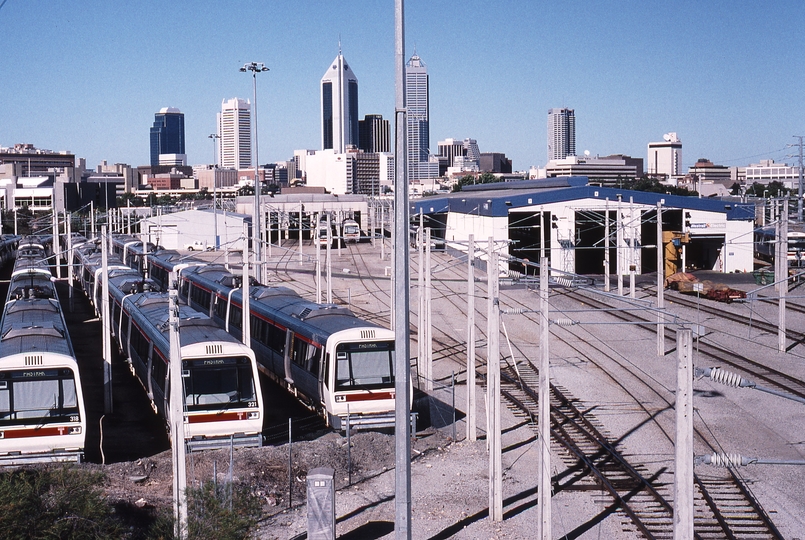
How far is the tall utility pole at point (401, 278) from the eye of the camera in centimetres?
905

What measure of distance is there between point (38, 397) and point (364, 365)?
20.6 ft

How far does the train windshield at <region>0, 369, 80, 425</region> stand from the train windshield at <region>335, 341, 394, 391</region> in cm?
515

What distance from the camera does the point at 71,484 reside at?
11117 millimetres

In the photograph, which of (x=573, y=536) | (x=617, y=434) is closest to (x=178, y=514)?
(x=573, y=536)

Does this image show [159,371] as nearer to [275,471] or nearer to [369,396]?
[275,471]

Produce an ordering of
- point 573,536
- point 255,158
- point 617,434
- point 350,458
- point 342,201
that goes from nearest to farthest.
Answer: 1. point 573,536
2. point 350,458
3. point 617,434
4. point 255,158
5. point 342,201

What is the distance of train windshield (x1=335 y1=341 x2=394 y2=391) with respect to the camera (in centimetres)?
1861

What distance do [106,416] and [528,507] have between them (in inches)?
441

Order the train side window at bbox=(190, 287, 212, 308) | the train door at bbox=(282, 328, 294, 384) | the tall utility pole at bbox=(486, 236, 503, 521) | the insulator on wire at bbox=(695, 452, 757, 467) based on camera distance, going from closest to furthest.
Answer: the insulator on wire at bbox=(695, 452, 757, 467) → the tall utility pole at bbox=(486, 236, 503, 521) → the train door at bbox=(282, 328, 294, 384) → the train side window at bbox=(190, 287, 212, 308)

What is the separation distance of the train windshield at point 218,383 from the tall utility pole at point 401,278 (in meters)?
8.02

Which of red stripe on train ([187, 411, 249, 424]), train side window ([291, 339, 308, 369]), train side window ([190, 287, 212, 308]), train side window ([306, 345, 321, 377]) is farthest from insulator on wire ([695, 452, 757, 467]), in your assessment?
train side window ([190, 287, 212, 308])

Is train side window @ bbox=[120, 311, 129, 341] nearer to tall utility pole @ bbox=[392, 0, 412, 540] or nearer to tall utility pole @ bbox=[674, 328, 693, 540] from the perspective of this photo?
tall utility pole @ bbox=[392, 0, 412, 540]

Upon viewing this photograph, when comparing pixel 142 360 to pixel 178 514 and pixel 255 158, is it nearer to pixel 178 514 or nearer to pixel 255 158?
pixel 178 514

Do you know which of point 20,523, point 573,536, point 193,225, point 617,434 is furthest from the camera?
point 193,225
